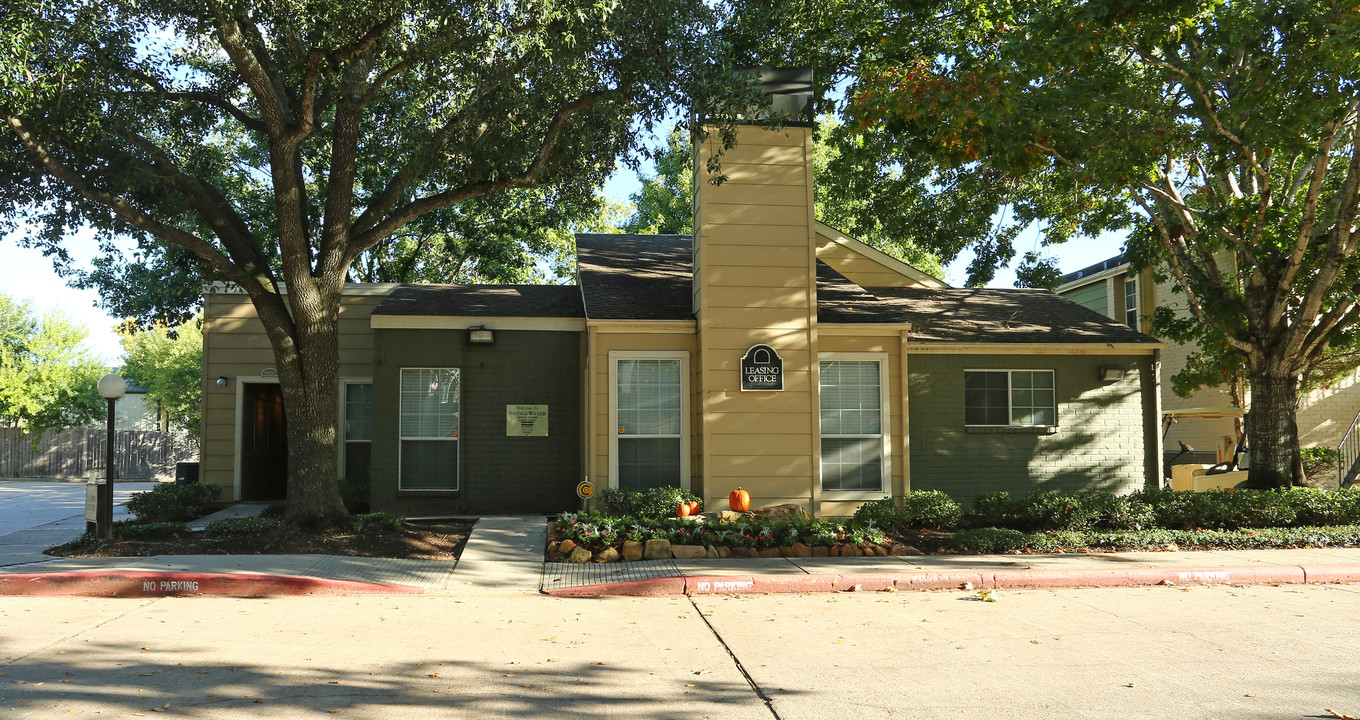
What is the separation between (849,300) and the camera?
1471 cm

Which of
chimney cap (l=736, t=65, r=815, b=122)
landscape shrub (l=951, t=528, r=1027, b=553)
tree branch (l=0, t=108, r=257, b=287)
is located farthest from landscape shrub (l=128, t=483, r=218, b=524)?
landscape shrub (l=951, t=528, r=1027, b=553)

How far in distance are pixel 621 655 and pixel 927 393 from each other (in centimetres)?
977

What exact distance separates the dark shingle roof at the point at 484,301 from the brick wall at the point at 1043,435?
5987 mm

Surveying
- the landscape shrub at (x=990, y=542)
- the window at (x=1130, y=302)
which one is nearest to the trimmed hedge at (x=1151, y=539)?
the landscape shrub at (x=990, y=542)

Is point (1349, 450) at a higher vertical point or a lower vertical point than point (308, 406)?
lower

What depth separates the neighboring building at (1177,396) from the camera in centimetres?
2258

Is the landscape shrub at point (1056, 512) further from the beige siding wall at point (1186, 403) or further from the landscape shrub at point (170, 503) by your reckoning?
the beige siding wall at point (1186, 403)

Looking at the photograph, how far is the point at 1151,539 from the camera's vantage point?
11477 millimetres

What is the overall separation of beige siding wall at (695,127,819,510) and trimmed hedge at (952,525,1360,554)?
244cm

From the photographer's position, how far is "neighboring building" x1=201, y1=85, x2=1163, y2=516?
12.8 m

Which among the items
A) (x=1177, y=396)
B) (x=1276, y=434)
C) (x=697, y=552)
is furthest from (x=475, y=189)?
(x=1177, y=396)

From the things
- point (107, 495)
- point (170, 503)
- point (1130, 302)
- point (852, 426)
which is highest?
point (1130, 302)

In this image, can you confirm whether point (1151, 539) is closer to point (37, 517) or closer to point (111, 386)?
point (111, 386)

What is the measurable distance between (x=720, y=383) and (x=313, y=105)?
21.0ft
